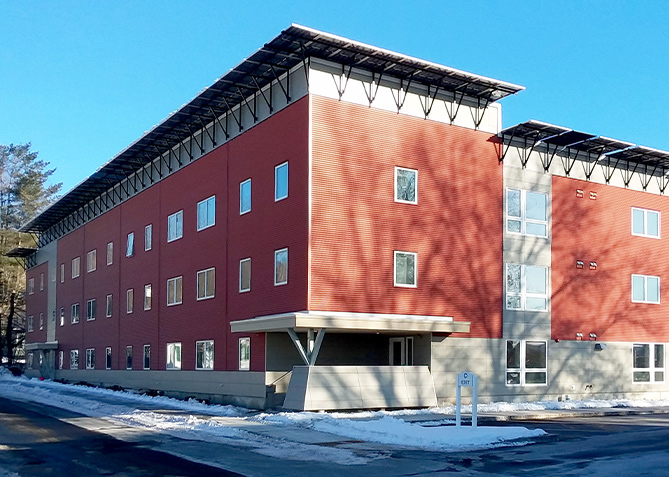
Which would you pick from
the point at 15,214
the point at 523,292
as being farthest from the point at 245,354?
the point at 15,214

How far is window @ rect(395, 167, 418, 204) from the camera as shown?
2706cm

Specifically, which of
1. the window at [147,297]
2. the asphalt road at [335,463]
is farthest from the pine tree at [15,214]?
the asphalt road at [335,463]

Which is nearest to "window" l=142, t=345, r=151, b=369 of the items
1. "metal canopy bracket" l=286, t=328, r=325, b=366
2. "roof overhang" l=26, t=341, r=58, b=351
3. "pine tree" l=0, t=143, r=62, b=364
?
"metal canopy bracket" l=286, t=328, r=325, b=366

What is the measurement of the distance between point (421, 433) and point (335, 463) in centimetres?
400

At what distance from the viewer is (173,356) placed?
1378 inches

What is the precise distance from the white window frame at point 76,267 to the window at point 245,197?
2494cm

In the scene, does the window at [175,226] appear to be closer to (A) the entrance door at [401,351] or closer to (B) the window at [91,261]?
(A) the entrance door at [401,351]

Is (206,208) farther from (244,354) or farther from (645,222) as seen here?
(645,222)

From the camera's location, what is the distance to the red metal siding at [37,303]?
193ft

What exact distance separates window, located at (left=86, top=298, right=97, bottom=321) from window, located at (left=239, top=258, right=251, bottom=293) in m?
20.8

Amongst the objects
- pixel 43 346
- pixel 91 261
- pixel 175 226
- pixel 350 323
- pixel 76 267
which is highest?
pixel 175 226

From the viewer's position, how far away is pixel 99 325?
45.8 metres

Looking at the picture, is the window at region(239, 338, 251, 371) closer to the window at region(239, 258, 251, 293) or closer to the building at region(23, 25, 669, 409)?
the building at region(23, 25, 669, 409)

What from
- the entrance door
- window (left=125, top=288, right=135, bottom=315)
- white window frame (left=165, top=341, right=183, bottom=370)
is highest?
window (left=125, top=288, right=135, bottom=315)
